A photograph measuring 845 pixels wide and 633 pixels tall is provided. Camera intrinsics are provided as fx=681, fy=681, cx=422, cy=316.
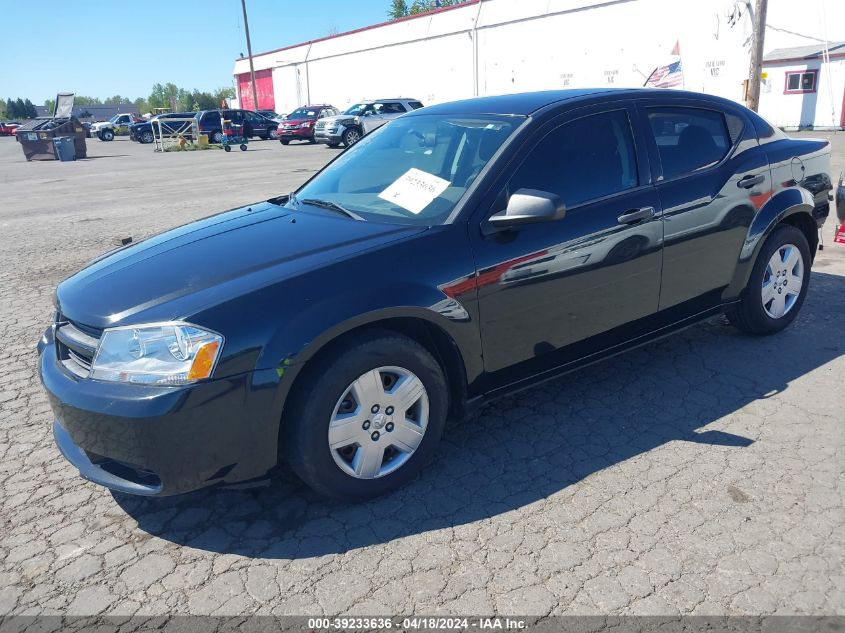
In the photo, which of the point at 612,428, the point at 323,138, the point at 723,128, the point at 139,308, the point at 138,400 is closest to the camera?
the point at 138,400

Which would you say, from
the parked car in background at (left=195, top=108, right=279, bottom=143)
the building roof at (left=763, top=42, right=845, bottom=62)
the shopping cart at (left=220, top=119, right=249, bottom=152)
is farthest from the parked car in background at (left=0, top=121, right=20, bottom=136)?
the building roof at (left=763, top=42, right=845, bottom=62)

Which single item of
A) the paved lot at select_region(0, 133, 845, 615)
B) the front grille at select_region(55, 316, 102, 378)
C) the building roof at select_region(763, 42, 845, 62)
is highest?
the building roof at select_region(763, 42, 845, 62)

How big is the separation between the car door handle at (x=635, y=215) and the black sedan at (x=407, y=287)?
0.01 meters

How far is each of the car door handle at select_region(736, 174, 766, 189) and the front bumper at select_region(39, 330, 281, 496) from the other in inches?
128

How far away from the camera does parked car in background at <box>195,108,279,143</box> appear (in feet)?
113

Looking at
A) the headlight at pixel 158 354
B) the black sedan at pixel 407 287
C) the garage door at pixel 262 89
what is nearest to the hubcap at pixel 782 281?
the black sedan at pixel 407 287

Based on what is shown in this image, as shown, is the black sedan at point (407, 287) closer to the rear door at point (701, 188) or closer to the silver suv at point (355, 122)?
the rear door at point (701, 188)

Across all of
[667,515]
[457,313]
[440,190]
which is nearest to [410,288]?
[457,313]

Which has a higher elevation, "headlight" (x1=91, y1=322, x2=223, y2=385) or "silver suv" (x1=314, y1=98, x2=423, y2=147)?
"silver suv" (x1=314, y1=98, x2=423, y2=147)

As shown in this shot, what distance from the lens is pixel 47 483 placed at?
135 inches

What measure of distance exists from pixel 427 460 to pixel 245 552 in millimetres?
918

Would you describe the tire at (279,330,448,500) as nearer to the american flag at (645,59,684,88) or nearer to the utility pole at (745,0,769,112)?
the american flag at (645,59,684,88)

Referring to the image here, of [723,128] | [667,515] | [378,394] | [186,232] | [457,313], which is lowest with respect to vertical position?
[667,515]

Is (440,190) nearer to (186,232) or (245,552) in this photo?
(186,232)
